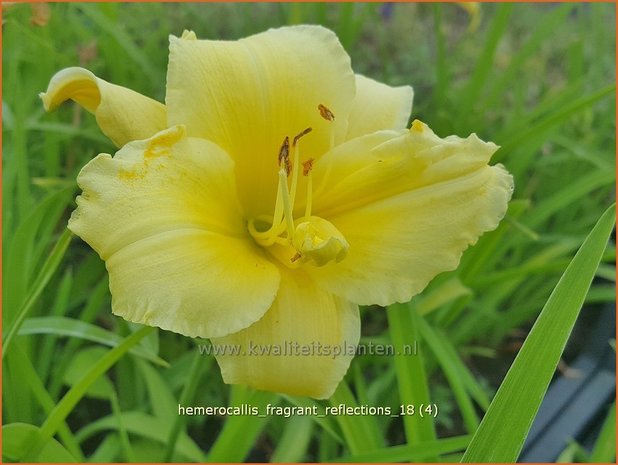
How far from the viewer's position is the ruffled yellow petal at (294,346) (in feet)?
1.91

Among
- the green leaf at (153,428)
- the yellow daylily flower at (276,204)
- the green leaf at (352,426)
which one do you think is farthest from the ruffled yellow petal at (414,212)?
the green leaf at (153,428)

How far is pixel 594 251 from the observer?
0.58 m

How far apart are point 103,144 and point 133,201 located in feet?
2.19

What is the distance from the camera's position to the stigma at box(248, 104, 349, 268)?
1.81 ft

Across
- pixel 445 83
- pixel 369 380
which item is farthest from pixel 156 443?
pixel 445 83

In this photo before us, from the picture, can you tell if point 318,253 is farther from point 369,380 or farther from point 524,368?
point 369,380

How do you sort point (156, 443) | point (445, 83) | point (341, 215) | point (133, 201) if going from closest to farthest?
point (133, 201) → point (341, 215) → point (156, 443) → point (445, 83)

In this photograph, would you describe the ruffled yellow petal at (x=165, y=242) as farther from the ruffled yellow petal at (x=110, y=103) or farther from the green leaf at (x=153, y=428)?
the green leaf at (x=153, y=428)

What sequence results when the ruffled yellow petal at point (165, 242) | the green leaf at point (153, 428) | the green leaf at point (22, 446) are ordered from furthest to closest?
the green leaf at point (153, 428) → the green leaf at point (22, 446) → the ruffled yellow petal at point (165, 242)

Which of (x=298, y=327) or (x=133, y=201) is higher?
(x=133, y=201)

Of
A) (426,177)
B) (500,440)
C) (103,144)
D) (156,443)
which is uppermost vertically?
(426,177)

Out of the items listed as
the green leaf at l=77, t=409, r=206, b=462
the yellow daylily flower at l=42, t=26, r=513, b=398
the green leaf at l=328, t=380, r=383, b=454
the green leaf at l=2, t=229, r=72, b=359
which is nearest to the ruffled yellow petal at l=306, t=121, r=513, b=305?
the yellow daylily flower at l=42, t=26, r=513, b=398

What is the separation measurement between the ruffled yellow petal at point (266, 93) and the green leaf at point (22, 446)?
0.34m

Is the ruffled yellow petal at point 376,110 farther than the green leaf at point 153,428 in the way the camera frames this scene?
No
